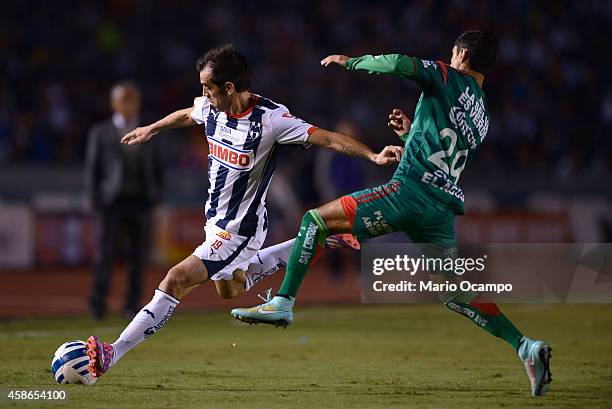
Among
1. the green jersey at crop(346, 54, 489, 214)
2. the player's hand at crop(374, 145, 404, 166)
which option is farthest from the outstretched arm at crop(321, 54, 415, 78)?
the player's hand at crop(374, 145, 404, 166)

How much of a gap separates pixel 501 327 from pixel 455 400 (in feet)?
2.39

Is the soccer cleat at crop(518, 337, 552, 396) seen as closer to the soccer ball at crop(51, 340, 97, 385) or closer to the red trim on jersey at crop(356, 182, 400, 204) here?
the red trim on jersey at crop(356, 182, 400, 204)

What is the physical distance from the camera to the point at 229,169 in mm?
7766

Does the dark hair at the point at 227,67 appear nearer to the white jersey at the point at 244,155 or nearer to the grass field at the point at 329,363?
the white jersey at the point at 244,155

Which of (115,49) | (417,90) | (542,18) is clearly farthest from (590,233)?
(115,49)

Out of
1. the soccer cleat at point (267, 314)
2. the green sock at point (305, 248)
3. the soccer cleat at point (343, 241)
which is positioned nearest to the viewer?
the soccer cleat at point (267, 314)

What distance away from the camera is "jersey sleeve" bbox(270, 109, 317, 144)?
24.7 ft

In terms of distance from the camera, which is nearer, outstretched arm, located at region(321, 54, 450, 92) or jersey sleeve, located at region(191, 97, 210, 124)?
outstretched arm, located at region(321, 54, 450, 92)

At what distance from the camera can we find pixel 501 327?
7.46 metres

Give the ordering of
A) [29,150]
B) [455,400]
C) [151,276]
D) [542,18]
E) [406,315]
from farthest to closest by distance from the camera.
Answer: [542,18] → [29,150] → [151,276] → [406,315] → [455,400]

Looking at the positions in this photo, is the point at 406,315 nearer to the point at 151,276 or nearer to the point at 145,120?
the point at 151,276

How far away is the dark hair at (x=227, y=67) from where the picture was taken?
7531 mm

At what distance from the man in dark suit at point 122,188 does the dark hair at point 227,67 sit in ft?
16.1

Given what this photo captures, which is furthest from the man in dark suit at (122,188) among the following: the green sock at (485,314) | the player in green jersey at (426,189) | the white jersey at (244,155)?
the green sock at (485,314)
